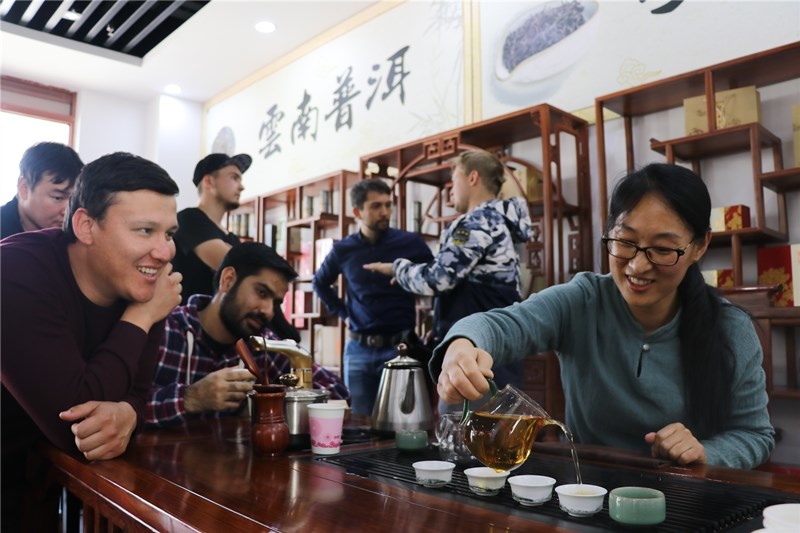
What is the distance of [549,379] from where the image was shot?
3.07 metres

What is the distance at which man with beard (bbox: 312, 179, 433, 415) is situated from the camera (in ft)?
10.8

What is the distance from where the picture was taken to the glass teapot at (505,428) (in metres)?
0.99

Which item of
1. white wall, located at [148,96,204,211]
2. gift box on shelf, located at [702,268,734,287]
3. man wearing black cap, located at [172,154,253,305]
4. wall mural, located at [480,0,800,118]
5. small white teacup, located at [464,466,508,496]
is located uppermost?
white wall, located at [148,96,204,211]

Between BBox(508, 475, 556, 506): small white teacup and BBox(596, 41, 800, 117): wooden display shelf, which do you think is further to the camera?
BBox(596, 41, 800, 117): wooden display shelf

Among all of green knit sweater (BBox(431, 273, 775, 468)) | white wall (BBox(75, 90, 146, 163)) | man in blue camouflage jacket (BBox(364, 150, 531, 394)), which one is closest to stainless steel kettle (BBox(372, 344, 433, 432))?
green knit sweater (BBox(431, 273, 775, 468))

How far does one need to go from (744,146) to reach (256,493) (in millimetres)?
2770

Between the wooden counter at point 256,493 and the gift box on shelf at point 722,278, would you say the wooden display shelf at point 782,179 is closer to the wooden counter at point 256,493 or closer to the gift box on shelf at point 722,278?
the gift box on shelf at point 722,278

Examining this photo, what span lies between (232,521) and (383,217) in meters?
2.58

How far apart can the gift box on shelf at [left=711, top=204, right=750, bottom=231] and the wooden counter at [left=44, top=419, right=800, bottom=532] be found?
1857 mm

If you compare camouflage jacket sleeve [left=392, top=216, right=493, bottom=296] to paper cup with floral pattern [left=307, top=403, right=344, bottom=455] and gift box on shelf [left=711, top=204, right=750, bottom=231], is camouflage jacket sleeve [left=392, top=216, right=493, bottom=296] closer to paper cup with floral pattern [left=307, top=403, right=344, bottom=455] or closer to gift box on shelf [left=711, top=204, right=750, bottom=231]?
gift box on shelf [left=711, top=204, right=750, bottom=231]

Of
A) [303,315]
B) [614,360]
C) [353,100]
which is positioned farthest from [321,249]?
[614,360]

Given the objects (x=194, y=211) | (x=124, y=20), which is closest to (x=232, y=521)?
(x=194, y=211)

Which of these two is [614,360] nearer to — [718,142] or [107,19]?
[718,142]

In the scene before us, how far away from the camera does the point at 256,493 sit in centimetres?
96
